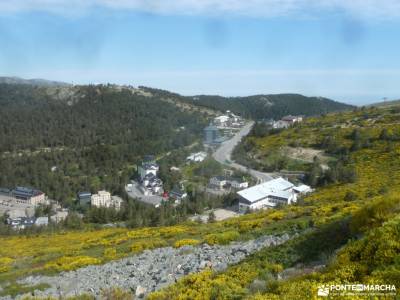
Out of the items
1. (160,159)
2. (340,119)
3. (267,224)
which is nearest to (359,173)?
(267,224)

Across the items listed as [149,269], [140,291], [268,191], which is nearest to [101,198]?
[268,191]

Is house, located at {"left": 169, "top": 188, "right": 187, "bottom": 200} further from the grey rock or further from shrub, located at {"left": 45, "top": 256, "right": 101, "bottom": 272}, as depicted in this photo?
the grey rock

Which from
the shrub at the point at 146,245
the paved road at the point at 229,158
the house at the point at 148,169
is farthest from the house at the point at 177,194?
the shrub at the point at 146,245

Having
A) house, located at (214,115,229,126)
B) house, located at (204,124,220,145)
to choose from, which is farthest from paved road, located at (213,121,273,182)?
house, located at (214,115,229,126)

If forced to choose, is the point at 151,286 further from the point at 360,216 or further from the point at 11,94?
the point at 11,94

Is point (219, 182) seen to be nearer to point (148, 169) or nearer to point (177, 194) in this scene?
point (177, 194)

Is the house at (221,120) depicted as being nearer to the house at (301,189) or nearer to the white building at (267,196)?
the white building at (267,196)
